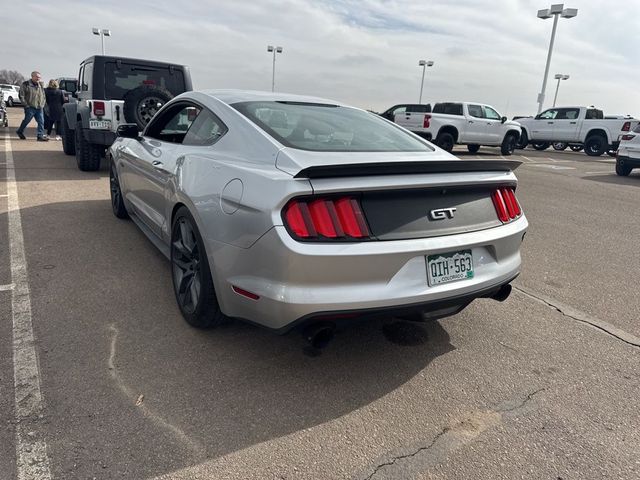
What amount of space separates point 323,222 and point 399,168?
1.63 ft

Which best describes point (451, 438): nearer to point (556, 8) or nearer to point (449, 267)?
point (449, 267)

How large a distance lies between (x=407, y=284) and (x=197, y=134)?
76.0 inches

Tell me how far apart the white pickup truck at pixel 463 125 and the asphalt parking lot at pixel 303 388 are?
14081 millimetres

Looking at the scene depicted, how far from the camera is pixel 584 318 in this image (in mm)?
3607

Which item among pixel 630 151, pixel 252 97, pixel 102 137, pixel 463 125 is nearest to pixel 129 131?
pixel 252 97

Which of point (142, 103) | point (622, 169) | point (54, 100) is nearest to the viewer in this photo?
point (142, 103)

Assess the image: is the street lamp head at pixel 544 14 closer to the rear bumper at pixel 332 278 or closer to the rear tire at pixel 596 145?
the rear tire at pixel 596 145

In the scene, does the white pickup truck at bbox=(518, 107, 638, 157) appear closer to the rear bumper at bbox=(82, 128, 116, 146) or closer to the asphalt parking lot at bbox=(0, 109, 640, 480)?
the asphalt parking lot at bbox=(0, 109, 640, 480)

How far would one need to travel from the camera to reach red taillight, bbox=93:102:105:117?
831 cm

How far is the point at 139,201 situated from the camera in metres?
4.49

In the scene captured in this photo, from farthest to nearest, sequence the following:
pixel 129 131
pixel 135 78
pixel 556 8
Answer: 1. pixel 556 8
2. pixel 135 78
3. pixel 129 131

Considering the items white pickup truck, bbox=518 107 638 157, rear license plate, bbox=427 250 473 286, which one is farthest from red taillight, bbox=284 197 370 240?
white pickup truck, bbox=518 107 638 157

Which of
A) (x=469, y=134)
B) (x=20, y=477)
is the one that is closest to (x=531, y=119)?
(x=469, y=134)

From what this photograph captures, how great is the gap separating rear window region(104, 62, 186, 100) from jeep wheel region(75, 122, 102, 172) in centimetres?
91
